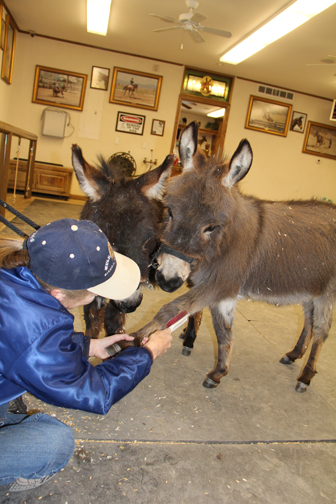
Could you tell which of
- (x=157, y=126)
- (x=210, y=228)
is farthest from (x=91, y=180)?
(x=157, y=126)

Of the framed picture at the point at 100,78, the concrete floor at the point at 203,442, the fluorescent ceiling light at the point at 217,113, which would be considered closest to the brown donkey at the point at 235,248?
the concrete floor at the point at 203,442

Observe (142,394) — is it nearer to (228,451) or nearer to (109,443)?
(109,443)

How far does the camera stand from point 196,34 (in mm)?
7820

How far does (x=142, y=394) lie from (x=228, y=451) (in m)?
0.65

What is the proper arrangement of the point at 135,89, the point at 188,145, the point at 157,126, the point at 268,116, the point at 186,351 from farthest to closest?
the point at 268,116 < the point at 157,126 < the point at 135,89 < the point at 186,351 < the point at 188,145

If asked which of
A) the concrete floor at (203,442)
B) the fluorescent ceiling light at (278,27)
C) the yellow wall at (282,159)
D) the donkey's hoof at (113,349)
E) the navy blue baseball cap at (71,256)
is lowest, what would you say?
the concrete floor at (203,442)

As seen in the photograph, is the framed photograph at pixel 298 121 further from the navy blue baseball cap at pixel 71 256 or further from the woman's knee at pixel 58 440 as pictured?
the woman's knee at pixel 58 440

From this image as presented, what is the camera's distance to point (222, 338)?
256cm

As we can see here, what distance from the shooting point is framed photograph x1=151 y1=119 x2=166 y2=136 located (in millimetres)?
11789

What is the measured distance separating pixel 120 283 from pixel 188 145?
1.07m

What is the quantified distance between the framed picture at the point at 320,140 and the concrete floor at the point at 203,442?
38.5ft

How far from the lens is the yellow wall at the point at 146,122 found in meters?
11.0

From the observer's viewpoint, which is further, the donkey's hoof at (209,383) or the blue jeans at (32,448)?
the donkey's hoof at (209,383)

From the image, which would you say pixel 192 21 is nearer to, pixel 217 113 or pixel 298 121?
pixel 298 121
